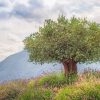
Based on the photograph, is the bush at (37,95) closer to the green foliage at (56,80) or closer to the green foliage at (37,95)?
the green foliage at (37,95)

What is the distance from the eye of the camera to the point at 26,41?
36.8 m

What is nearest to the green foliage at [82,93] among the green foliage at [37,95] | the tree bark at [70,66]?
the green foliage at [37,95]

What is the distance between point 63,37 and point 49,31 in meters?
1.48

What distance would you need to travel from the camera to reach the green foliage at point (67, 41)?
34.0 metres

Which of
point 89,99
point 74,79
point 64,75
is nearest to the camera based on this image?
point 89,99

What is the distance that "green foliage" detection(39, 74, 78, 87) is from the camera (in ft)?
→ 110

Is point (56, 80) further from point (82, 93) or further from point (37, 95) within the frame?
point (82, 93)

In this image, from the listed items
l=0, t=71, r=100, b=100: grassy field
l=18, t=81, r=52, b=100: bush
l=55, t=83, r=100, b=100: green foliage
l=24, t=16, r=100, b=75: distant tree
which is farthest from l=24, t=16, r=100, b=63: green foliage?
l=55, t=83, r=100, b=100: green foliage

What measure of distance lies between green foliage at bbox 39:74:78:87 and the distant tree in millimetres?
964

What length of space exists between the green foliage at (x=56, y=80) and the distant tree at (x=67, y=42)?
37.9 inches

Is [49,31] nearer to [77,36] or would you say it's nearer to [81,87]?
[77,36]

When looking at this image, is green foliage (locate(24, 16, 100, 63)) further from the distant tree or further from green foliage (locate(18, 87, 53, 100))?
green foliage (locate(18, 87, 53, 100))

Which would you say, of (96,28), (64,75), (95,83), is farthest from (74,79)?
(95,83)

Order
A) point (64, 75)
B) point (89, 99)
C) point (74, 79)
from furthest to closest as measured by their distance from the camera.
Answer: point (64, 75), point (74, 79), point (89, 99)
